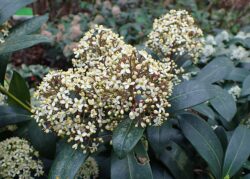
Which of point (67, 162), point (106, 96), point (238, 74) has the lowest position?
point (238, 74)

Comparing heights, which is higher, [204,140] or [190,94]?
[190,94]

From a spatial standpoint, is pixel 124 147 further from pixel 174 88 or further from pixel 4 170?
pixel 4 170

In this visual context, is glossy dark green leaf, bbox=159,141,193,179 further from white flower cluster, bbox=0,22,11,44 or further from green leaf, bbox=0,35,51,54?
white flower cluster, bbox=0,22,11,44

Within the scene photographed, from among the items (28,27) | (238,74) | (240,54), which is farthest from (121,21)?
(28,27)

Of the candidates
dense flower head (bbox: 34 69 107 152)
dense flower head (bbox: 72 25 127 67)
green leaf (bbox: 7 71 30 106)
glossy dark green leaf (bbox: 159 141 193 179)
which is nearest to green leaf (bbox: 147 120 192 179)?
glossy dark green leaf (bbox: 159 141 193 179)

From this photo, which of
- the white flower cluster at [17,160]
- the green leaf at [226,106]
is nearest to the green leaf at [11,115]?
the white flower cluster at [17,160]

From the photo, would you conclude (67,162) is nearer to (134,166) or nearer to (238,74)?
(134,166)
